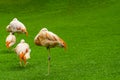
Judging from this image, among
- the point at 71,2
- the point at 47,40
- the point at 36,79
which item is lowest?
the point at 36,79

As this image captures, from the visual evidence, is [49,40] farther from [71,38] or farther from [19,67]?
[71,38]

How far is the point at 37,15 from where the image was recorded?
2961 cm

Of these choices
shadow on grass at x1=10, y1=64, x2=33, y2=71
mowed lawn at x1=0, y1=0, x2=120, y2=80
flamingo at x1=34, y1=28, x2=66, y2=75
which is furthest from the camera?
shadow on grass at x1=10, y1=64, x2=33, y2=71

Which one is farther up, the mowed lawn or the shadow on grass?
the mowed lawn

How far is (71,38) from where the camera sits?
1852 centimetres

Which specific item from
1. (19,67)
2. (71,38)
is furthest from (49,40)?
(71,38)

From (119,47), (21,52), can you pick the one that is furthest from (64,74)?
(119,47)

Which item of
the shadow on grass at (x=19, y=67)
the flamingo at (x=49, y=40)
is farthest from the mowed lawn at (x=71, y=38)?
the flamingo at (x=49, y=40)

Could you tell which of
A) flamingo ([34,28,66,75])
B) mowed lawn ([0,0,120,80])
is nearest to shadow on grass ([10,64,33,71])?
mowed lawn ([0,0,120,80])

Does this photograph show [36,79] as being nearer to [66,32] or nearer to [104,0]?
[66,32]

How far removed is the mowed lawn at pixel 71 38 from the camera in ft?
35.7

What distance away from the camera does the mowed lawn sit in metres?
10.9

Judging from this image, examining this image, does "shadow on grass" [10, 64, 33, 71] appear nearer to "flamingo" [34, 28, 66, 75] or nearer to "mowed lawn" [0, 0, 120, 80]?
"mowed lawn" [0, 0, 120, 80]

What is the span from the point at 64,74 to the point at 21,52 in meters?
1.49
